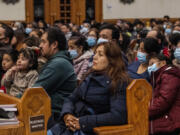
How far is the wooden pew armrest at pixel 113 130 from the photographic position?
9.57 feet

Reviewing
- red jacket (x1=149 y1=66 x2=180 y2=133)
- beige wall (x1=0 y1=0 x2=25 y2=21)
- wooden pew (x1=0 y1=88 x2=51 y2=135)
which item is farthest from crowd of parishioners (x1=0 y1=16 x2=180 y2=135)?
beige wall (x1=0 y1=0 x2=25 y2=21)

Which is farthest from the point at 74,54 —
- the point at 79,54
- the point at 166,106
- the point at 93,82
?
the point at 93,82

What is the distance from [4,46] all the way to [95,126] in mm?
2789

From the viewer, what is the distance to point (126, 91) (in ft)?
9.87

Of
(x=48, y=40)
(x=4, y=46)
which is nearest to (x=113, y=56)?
(x=48, y=40)

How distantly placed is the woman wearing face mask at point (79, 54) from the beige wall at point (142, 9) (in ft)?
36.5

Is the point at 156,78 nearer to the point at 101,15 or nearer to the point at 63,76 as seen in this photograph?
the point at 63,76

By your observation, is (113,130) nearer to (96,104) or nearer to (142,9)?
(96,104)

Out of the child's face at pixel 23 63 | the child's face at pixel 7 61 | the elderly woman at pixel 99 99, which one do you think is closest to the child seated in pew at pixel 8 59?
the child's face at pixel 7 61

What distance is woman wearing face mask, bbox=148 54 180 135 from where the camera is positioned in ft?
12.0

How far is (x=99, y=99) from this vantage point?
3166 mm

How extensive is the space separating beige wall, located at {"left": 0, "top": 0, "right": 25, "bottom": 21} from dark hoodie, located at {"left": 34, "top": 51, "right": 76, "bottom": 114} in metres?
12.4

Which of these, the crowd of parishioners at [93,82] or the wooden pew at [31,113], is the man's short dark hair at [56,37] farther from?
the wooden pew at [31,113]

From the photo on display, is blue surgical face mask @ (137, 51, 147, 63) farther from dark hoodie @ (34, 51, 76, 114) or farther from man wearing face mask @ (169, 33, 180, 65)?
dark hoodie @ (34, 51, 76, 114)
